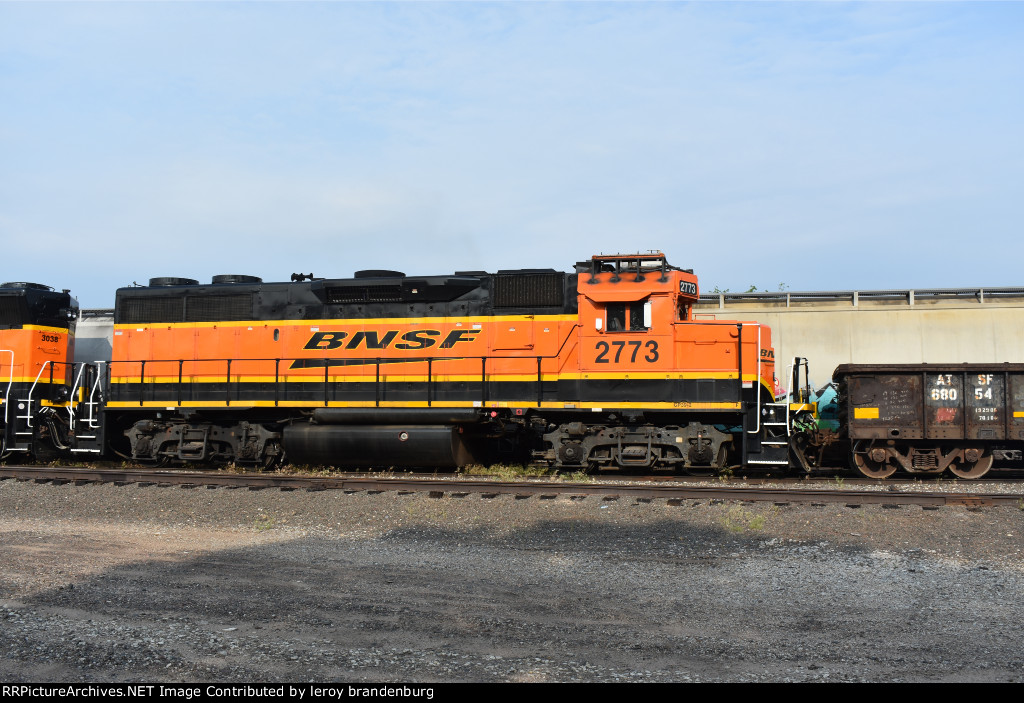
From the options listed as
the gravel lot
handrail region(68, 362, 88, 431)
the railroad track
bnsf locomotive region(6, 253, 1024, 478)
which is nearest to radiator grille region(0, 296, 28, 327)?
bnsf locomotive region(6, 253, 1024, 478)

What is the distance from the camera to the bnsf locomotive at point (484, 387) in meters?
12.5

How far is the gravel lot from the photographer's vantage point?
459 cm

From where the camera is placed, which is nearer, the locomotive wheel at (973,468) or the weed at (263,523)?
the weed at (263,523)

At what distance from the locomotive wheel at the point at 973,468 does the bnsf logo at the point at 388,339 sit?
8306mm

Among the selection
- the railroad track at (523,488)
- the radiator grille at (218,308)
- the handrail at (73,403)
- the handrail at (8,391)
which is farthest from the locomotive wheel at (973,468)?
the handrail at (8,391)

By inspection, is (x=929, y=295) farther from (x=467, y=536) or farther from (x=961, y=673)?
(x=961, y=673)

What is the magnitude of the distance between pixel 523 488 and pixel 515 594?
5006 millimetres

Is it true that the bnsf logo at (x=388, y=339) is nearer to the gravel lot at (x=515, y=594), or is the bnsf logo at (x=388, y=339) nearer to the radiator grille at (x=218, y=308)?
the radiator grille at (x=218, y=308)

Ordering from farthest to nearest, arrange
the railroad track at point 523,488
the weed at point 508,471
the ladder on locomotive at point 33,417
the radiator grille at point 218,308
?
the ladder on locomotive at point 33,417, the radiator grille at point 218,308, the weed at point 508,471, the railroad track at point 523,488

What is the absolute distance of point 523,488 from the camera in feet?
36.6

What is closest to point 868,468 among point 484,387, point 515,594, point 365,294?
point 484,387

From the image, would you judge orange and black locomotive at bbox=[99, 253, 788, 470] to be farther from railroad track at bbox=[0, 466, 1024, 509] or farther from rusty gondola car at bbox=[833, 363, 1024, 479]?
rusty gondola car at bbox=[833, 363, 1024, 479]

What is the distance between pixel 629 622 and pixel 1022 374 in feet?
33.7

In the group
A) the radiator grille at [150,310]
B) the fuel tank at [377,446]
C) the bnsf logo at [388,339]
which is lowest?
the fuel tank at [377,446]
